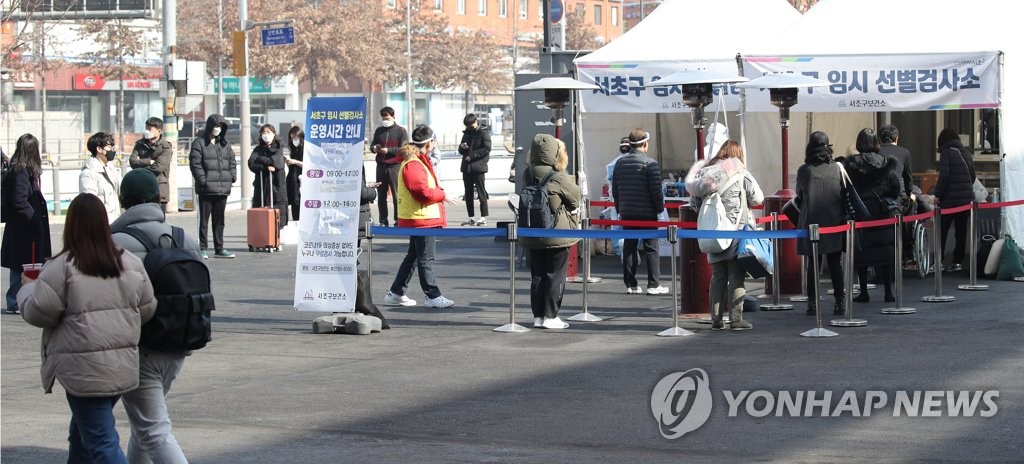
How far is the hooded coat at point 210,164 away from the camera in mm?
19031

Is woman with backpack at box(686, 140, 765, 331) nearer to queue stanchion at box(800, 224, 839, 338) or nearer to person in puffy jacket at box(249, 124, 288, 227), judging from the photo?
queue stanchion at box(800, 224, 839, 338)

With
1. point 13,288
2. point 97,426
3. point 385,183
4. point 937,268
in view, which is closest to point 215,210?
point 385,183

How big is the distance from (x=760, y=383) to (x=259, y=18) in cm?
5625

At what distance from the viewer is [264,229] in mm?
20141

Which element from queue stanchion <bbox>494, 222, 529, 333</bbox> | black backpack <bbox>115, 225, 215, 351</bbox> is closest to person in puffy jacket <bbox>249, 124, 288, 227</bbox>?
queue stanchion <bbox>494, 222, 529, 333</bbox>

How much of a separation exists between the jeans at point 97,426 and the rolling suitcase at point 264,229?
46.0 ft

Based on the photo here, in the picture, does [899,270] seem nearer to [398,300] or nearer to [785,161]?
[785,161]

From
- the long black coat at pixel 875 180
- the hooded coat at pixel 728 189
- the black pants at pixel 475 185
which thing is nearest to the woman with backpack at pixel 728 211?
the hooded coat at pixel 728 189

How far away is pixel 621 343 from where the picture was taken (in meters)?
11.8

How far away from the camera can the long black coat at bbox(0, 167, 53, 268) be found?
1381 centimetres

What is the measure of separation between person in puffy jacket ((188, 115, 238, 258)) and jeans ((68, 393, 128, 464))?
514 inches

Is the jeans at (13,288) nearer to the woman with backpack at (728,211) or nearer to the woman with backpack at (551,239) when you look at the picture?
the woman with backpack at (551,239)

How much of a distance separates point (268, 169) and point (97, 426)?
49.5ft

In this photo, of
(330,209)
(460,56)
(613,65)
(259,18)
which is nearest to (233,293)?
(330,209)
